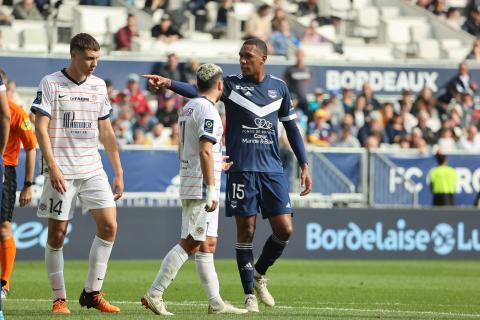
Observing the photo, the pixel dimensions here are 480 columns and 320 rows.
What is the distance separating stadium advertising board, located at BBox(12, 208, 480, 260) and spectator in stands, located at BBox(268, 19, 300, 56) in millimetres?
5674

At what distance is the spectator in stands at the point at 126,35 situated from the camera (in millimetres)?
27000

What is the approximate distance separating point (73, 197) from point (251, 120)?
6.70ft

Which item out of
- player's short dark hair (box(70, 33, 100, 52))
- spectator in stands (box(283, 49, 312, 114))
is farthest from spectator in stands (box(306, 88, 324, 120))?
player's short dark hair (box(70, 33, 100, 52))

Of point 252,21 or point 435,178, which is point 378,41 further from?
point 435,178

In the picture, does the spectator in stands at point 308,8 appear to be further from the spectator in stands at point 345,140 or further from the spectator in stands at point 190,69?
the spectator in stands at point 345,140

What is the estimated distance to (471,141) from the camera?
1089 inches

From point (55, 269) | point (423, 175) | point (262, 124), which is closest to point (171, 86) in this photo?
point (262, 124)

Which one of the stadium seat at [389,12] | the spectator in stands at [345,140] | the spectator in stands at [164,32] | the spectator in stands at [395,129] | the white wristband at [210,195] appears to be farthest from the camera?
the stadium seat at [389,12]

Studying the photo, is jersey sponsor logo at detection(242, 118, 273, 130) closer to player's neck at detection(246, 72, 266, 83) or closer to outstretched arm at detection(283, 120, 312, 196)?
outstretched arm at detection(283, 120, 312, 196)

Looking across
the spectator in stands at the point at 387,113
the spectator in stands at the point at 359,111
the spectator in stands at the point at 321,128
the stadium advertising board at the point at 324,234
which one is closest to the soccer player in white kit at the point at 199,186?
the stadium advertising board at the point at 324,234

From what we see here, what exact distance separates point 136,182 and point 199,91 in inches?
460

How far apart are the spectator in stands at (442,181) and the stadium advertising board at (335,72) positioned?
13.7 feet

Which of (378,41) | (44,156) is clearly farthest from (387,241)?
Result: (44,156)

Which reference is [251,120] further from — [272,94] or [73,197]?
[73,197]
